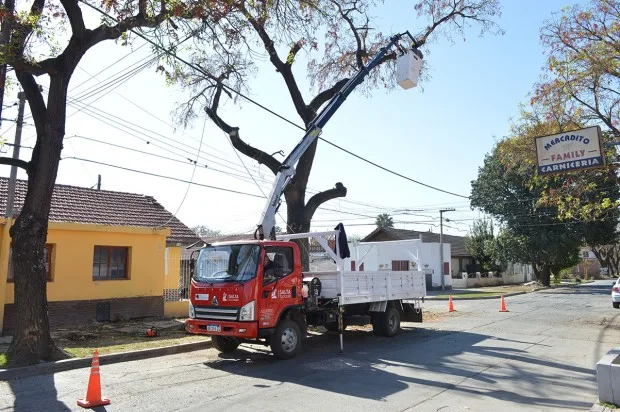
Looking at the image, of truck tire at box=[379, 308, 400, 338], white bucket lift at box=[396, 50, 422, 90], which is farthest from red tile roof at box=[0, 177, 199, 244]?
white bucket lift at box=[396, 50, 422, 90]

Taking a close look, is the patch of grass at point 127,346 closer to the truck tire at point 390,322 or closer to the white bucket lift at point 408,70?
the truck tire at point 390,322

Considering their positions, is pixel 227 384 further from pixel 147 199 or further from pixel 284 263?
pixel 147 199

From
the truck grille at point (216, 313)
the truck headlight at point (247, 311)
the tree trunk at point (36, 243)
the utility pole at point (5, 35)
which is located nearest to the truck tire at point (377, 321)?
the truck headlight at point (247, 311)

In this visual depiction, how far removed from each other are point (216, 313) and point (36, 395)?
353 cm

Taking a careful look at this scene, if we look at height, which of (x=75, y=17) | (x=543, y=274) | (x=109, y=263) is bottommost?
(x=543, y=274)

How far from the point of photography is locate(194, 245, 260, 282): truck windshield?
10.3 meters

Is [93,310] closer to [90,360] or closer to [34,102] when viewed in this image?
[90,360]

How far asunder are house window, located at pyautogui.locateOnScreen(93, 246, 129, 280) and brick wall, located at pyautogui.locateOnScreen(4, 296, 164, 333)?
853 mm

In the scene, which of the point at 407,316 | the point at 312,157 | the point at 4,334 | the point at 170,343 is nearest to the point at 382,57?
the point at 312,157

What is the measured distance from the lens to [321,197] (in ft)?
55.7

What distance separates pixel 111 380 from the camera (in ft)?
28.5

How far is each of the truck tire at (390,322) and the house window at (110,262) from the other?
339 inches

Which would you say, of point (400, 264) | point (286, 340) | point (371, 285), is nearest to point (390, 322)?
point (371, 285)

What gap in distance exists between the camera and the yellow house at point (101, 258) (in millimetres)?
14719
